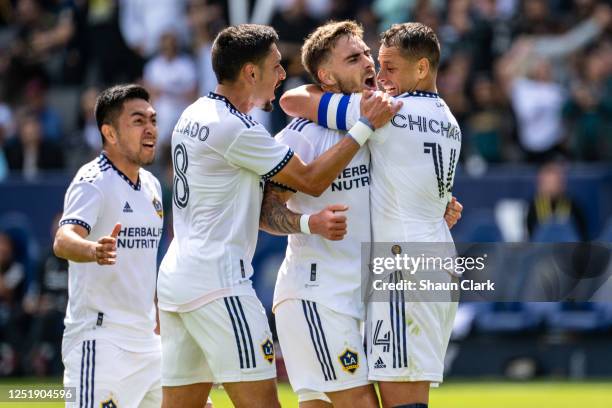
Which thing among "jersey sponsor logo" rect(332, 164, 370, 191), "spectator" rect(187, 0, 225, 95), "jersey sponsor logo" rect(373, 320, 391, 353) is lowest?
"jersey sponsor logo" rect(373, 320, 391, 353)

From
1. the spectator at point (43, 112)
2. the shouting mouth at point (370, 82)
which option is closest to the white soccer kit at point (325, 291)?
the shouting mouth at point (370, 82)

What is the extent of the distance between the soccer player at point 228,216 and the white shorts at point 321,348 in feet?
0.57

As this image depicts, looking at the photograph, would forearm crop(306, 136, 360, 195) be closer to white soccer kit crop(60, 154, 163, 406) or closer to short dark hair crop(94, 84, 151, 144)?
white soccer kit crop(60, 154, 163, 406)

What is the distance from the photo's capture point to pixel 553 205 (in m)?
15.8

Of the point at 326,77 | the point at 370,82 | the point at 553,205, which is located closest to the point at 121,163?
the point at 326,77

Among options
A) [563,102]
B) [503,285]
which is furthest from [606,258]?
[563,102]

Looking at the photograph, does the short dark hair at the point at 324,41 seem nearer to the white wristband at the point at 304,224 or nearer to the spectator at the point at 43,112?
the white wristband at the point at 304,224

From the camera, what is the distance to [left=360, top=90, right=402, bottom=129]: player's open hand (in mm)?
7426

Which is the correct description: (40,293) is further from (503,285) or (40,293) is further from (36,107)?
(503,285)

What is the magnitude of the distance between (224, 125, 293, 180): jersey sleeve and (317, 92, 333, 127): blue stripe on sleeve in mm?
362

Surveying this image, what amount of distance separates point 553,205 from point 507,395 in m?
2.78

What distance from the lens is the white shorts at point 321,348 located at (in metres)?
7.37

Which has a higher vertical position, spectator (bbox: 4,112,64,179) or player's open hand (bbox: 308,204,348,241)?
spectator (bbox: 4,112,64,179)

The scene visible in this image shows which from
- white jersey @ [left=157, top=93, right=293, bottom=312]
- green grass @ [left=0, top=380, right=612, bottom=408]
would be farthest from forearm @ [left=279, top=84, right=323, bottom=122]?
green grass @ [left=0, top=380, right=612, bottom=408]
